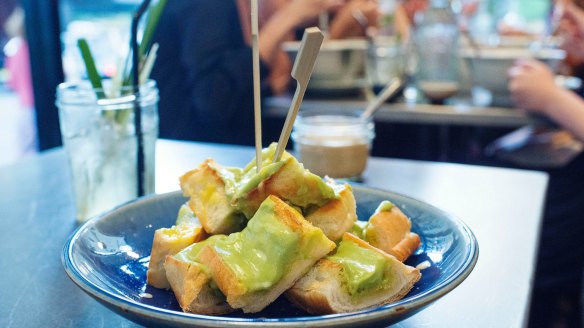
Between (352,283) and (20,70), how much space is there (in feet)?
8.57

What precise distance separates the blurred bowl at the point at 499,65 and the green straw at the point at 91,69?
1.58 metres

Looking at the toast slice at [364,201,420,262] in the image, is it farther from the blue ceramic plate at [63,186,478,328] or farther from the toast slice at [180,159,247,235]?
the toast slice at [180,159,247,235]

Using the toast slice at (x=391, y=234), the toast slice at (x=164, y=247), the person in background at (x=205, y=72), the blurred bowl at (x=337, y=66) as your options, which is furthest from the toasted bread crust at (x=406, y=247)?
the blurred bowl at (x=337, y=66)

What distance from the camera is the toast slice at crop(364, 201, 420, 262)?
0.64 meters

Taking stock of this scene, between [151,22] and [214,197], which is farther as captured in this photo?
[151,22]

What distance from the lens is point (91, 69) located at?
0.92 meters

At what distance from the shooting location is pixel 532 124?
192cm

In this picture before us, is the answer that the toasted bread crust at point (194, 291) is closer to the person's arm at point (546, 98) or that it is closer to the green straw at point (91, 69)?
the green straw at point (91, 69)

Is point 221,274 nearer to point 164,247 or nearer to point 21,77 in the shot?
point 164,247

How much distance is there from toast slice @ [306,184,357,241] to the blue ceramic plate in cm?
Result: 8

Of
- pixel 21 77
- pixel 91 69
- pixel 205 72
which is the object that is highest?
pixel 91 69

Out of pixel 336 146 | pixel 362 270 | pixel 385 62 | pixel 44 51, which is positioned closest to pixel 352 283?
pixel 362 270

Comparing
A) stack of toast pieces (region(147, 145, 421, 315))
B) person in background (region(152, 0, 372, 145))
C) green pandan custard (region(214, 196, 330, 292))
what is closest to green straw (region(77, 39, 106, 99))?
stack of toast pieces (region(147, 145, 421, 315))

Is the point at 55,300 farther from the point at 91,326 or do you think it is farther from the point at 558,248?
the point at 558,248
